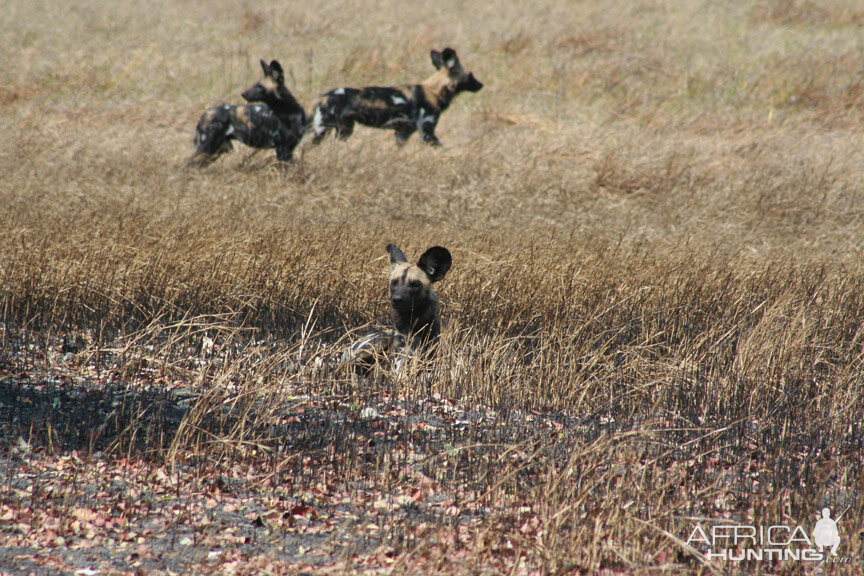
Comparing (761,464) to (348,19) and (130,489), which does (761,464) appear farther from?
(348,19)

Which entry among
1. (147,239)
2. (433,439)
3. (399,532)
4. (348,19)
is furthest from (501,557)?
(348,19)

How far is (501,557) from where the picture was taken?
3.75m

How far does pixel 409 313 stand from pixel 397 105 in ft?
30.4

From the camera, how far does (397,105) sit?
14.7 metres

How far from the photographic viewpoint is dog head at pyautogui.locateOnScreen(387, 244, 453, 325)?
5.79 m

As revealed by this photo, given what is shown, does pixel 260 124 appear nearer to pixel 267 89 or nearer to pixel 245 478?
pixel 267 89

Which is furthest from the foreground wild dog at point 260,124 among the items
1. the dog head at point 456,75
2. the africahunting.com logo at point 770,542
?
the africahunting.com logo at point 770,542

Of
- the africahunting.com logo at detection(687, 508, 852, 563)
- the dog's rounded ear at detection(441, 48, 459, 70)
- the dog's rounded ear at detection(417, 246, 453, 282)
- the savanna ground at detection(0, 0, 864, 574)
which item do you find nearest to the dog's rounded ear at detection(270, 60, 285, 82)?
the savanna ground at detection(0, 0, 864, 574)

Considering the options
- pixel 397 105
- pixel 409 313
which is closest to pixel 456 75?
pixel 397 105

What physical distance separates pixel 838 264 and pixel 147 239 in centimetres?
752

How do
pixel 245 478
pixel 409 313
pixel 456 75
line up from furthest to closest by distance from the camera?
pixel 456 75
pixel 409 313
pixel 245 478

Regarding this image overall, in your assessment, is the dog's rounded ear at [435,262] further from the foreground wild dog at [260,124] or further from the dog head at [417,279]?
the foreground wild dog at [260,124]

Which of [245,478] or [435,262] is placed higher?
[435,262]

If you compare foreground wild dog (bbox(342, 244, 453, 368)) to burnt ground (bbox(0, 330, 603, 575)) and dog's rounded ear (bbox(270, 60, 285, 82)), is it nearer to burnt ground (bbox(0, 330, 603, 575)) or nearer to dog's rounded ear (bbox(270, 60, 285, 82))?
burnt ground (bbox(0, 330, 603, 575))
